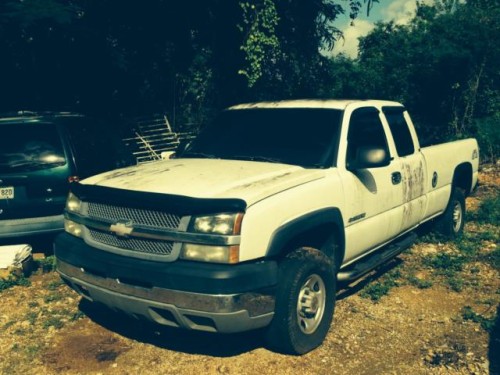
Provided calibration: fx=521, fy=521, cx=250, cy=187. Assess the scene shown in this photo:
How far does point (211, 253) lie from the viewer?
11.2ft

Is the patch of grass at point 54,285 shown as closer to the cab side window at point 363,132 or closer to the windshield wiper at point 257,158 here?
the windshield wiper at point 257,158

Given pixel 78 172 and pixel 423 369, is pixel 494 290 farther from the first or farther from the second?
pixel 78 172

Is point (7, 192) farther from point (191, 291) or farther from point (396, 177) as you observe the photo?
point (396, 177)

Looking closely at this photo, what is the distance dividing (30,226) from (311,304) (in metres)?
3.46

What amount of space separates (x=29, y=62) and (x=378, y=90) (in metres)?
13.3

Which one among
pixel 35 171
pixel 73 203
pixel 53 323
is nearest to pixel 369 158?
pixel 73 203

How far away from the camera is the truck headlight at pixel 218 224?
337 cm

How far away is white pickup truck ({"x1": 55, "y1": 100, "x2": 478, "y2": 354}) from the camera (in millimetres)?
3420

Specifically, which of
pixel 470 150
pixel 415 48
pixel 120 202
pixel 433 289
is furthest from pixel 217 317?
pixel 415 48

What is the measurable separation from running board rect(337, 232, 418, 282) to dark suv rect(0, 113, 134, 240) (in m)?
3.27

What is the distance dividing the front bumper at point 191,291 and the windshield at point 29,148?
2516 mm

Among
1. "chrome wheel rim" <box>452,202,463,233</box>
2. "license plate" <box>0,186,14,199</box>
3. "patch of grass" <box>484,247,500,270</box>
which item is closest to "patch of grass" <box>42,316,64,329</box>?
"license plate" <box>0,186,14,199</box>

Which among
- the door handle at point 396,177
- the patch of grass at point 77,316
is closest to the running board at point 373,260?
the door handle at point 396,177

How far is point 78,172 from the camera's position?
237 inches
